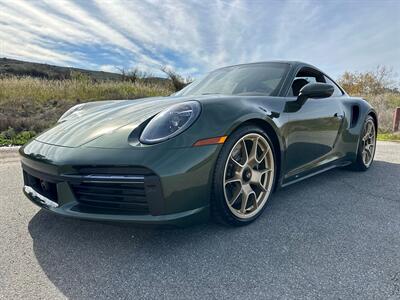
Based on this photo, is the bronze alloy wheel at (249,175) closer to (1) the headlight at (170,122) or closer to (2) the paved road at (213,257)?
(2) the paved road at (213,257)

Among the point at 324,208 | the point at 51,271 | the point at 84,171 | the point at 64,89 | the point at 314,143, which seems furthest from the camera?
the point at 64,89

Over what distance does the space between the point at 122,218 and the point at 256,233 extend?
0.89 m

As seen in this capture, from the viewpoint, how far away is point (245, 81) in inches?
103

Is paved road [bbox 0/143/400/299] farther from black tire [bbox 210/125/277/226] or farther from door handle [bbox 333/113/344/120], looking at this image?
door handle [bbox 333/113/344/120]

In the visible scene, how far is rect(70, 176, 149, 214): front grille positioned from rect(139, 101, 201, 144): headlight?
275 mm

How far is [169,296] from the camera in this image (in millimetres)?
1293

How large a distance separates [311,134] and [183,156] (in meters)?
1.41

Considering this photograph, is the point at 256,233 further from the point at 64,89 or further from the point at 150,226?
the point at 64,89

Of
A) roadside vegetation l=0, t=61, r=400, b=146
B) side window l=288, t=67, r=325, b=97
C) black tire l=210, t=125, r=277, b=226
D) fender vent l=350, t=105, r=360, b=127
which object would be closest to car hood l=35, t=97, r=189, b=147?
black tire l=210, t=125, r=277, b=226

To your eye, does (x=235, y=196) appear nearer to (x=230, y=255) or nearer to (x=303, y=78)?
(x=230, y=255)

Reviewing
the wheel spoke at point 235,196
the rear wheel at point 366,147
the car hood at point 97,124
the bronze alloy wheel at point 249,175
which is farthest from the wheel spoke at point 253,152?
the rear wheel at point 366,147

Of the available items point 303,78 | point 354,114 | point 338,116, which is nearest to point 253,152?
point 303,78

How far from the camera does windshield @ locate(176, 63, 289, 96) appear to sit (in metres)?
2.46

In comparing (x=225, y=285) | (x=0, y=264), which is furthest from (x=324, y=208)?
(x=0, y=264)
